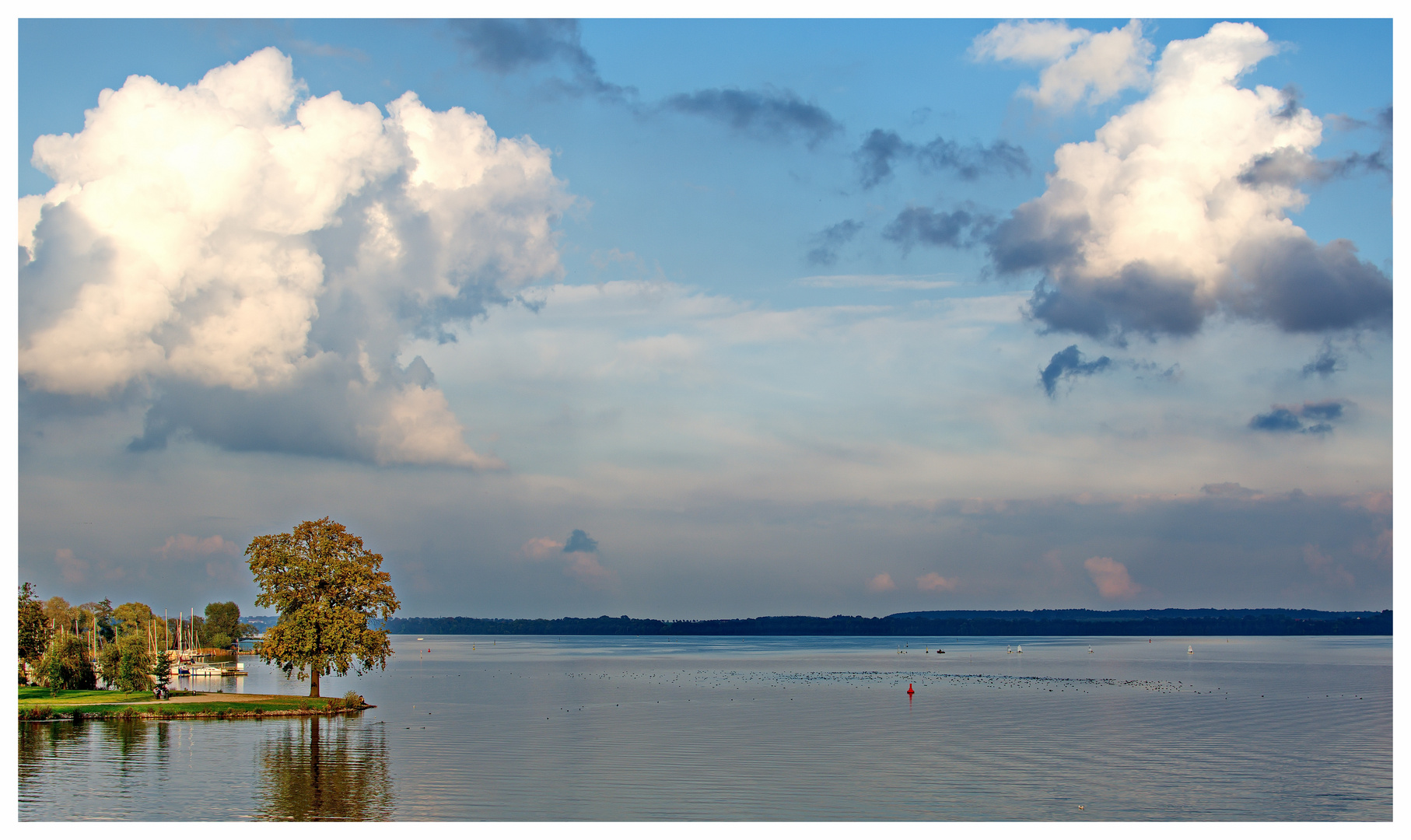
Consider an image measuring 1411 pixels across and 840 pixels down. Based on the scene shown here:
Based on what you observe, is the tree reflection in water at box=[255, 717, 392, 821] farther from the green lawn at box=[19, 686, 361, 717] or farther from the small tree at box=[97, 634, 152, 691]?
the small tree at box=[97, 634, 152, 691]

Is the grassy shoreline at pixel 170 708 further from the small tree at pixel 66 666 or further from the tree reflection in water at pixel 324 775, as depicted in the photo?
the small tree at pixel 66 666

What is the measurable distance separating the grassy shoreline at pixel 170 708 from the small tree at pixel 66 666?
1070 cm

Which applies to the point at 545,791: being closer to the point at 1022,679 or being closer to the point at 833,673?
the point at 1022,679

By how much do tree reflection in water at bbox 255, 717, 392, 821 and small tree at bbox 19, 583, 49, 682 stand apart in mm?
53116

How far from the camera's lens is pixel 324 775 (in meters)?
58.7

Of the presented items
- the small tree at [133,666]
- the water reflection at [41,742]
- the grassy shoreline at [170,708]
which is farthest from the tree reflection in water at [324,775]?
the small tree at [133,666]

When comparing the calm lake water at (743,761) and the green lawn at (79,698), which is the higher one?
the green lawn at (79,698)

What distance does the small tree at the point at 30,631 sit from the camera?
384ft

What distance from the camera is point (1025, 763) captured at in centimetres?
6694

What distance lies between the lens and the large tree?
3469 inches

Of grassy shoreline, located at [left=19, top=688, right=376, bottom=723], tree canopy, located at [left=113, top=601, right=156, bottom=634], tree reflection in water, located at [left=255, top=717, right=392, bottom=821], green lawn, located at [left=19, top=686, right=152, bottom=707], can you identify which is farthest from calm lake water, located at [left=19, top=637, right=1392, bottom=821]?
tree canopy, located at [left=113, top=601, right=156, bottom=634]

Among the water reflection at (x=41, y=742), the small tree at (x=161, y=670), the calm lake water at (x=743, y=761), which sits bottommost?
the calm lake water at (x=743, y=761)

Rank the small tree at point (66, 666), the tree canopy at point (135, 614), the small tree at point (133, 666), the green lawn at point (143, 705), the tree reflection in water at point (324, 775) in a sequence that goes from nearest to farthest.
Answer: the tree reflection in water at point (324, 775) < the green lawn at point (143, 705) < the small tree at point (133, 666) < the small tree at point (66, 666) < the tree canopy at point (135, 614)

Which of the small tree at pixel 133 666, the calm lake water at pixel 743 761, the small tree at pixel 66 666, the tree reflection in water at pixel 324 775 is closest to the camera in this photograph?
the tree reflection in water at pixel 324 775
